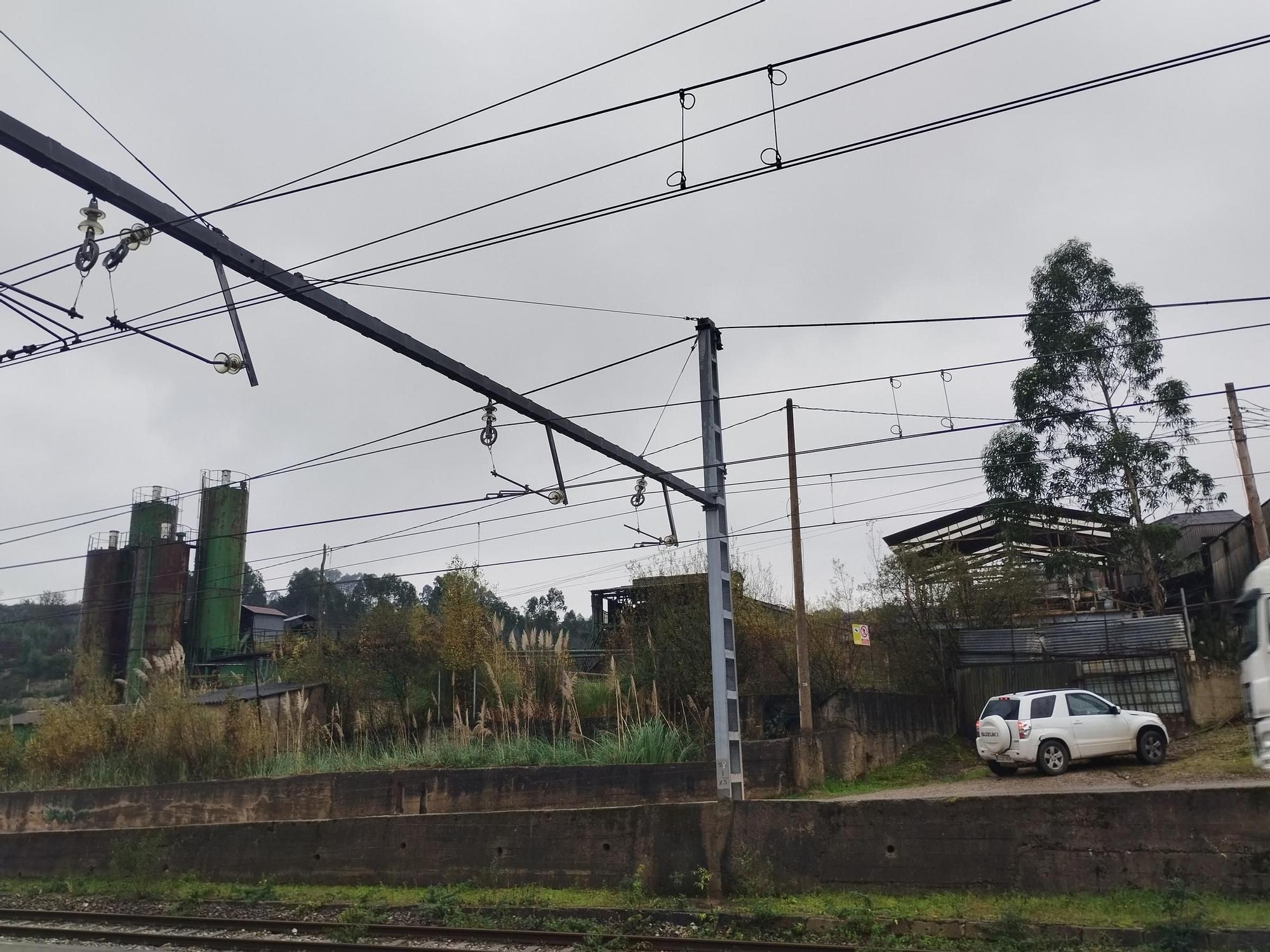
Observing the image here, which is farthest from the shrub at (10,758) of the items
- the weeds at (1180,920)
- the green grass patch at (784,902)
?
the weeds at (1180,920)

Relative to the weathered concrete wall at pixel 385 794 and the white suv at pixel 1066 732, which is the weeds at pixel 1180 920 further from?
the weathered concrete wall at pixel 385 794

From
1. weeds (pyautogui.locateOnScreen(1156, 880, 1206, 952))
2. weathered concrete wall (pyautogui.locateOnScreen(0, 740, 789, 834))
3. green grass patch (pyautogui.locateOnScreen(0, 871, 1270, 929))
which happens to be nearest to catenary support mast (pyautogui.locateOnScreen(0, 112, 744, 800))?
green grass patch (pyautogui.locateOnScreen(0, 871, 1270, 929))

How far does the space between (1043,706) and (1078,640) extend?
696cm

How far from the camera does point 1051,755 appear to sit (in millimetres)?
19031

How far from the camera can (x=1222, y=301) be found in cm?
1202

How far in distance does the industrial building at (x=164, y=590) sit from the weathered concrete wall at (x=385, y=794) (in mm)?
23857

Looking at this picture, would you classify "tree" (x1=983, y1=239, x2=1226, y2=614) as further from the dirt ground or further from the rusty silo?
the rusty silo

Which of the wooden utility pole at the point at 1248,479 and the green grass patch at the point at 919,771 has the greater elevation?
Answer: the wooden utility pole at the point at 1248,479

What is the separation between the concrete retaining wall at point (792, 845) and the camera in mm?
10984

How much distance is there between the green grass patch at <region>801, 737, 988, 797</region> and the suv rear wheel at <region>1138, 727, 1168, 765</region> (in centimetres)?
344

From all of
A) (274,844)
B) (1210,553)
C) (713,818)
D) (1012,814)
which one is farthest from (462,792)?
(1210,553)

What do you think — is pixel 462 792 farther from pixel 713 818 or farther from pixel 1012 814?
pixel 1012 814

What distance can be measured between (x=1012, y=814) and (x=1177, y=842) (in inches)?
68.9

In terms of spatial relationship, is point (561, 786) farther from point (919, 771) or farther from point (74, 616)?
point (74, 616)
